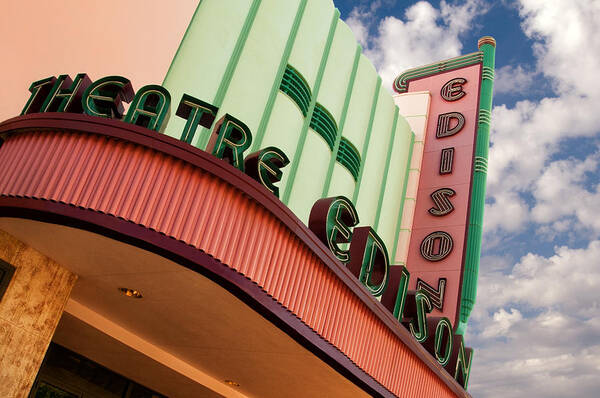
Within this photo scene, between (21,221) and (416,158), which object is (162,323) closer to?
(21,221)

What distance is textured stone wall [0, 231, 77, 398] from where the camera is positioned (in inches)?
256

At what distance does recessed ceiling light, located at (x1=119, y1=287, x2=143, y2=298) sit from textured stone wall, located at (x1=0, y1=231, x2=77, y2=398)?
72 centimetres

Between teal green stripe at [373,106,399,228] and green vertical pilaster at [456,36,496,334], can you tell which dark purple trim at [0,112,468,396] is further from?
teal green stripe at [373,106,399,228]

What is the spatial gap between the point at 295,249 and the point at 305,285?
48 cm

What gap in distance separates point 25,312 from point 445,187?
14.4m

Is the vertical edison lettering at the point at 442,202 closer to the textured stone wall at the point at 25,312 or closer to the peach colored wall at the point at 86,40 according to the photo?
the peach colored wall at the point at 86,40

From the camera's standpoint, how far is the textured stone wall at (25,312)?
21.3 ft

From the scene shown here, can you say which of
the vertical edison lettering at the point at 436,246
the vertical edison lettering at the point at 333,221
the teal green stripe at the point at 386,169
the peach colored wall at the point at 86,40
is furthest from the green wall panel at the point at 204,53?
the vertical edison lettering at the point at 436,246

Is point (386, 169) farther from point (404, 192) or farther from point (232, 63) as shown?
point (232, 63)

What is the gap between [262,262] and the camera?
21.0 ft

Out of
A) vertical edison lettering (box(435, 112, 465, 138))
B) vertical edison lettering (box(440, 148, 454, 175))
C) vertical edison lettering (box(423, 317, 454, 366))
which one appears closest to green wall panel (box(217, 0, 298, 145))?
vertical edison lettering (box(423, 317, 454, 366))

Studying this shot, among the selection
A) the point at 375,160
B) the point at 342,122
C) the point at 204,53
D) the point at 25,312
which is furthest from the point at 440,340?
the point at 375,160

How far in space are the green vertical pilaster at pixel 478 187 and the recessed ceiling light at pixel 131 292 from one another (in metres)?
10.4

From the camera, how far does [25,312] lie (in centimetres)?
677
